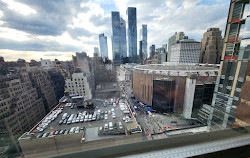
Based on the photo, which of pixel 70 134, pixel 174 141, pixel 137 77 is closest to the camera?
pixel 174 141

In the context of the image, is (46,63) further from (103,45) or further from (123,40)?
(103,45)

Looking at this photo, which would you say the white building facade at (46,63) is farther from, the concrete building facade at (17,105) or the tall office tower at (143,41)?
the tall office tower at (143,41)

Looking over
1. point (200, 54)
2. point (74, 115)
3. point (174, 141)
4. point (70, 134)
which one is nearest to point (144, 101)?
point (74, 115)

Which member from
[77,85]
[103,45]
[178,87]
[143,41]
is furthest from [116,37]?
[178,87]

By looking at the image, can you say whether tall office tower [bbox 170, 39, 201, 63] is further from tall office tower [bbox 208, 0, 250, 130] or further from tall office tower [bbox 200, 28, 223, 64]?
tall office tower [bbox 208, 0, 250, 130]

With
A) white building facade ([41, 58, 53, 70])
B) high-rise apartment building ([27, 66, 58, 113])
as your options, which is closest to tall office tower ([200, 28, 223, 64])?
high-rise apartment building ([27, 66, 58, 113])

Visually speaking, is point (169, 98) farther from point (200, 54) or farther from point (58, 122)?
point (200, 54)
